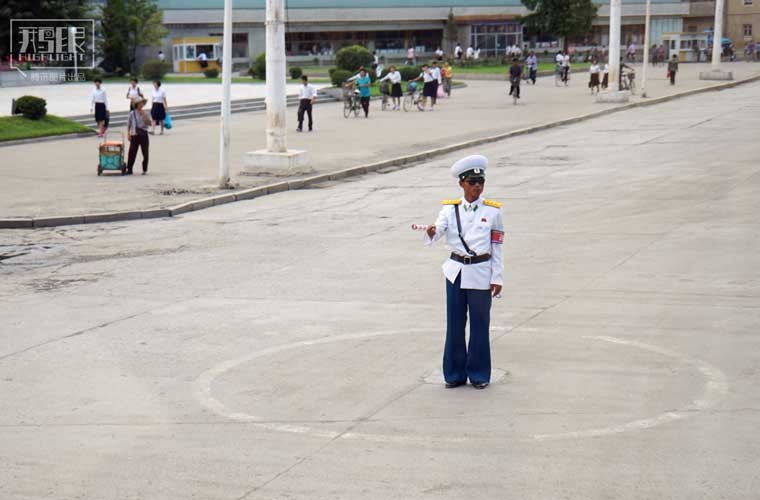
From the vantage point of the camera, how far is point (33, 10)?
183 ft

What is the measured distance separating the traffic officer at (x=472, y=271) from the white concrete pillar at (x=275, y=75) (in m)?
16.4

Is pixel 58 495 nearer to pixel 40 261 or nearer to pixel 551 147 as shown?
pixel 40 261

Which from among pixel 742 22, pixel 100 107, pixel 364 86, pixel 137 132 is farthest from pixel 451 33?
pixel 137 132

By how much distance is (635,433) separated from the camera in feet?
25.7

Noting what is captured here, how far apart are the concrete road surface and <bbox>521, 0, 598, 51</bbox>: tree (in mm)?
71249

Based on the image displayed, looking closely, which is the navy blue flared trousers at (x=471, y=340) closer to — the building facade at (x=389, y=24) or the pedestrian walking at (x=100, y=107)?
the pedestrian walking at (x=100, y=107)

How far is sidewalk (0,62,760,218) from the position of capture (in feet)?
72.5

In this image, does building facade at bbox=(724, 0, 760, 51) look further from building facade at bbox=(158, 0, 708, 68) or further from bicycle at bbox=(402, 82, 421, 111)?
bicycle at bbox=(402, 82, 421, 111)

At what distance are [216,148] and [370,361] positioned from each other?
72.4 feet

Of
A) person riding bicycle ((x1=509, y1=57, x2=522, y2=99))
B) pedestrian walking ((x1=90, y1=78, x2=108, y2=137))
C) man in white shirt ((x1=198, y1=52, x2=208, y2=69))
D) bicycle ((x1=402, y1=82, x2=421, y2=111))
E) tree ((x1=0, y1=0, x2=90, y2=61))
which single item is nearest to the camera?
pedestrian walking ((x1=90, y1=78, x2=108, y2=137))

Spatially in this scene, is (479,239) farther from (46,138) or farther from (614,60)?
(614,60)

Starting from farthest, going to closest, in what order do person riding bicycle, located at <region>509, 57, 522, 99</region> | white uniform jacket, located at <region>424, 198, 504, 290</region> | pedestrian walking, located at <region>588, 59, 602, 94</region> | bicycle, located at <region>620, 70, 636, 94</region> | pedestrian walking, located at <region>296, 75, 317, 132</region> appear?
1. pedestrian walking, located at <region>588, 59, 602, 94</region>
2. bicycle, located at <region>620, 70, 636, 94</region>
3. person riding bicycle, located at <region>509, 57, 522, 99</region>
4. pedestrian walking, located at <region>296, 75, 317, 132</region>
5. white uniform jacket, located at <region>424, 198, 504, 290</region>

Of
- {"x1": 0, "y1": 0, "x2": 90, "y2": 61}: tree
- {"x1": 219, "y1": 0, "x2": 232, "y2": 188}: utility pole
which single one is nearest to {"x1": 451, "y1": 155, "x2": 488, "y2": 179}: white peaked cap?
{"x1": 219, "y1": 0, "x2": 232, "y2": 188}: utility pole

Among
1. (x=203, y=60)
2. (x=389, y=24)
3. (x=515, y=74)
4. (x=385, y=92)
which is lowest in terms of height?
(x=385, y=92)
